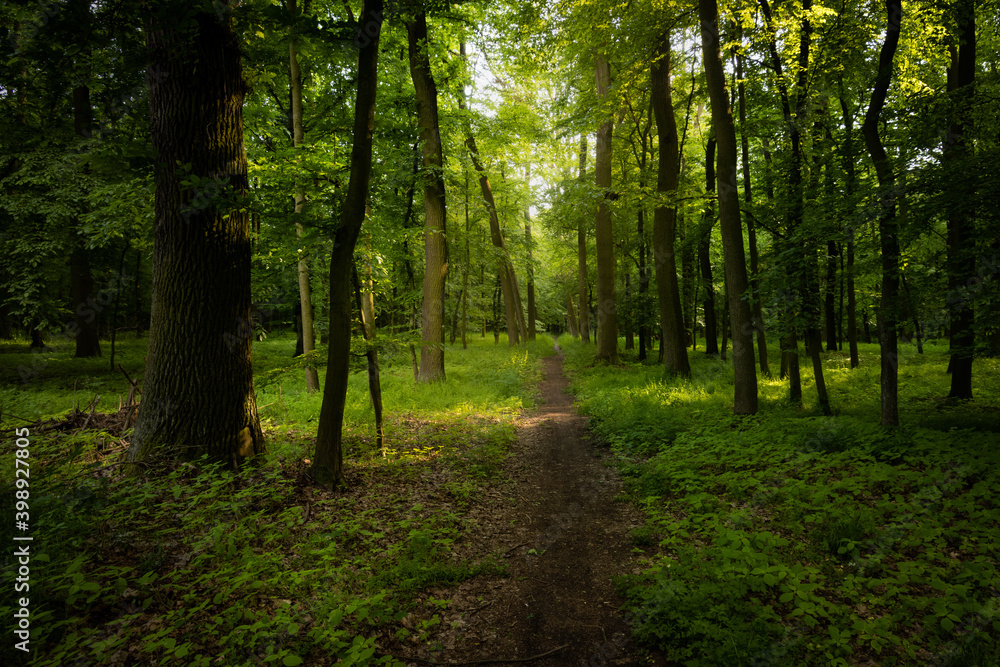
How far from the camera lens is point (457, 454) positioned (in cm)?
738

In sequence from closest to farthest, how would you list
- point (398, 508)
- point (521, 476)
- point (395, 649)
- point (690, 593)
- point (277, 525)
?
point (395, 649) → point (690, 593) → point (277, 525) → point (398, 508) → point (521, 476)

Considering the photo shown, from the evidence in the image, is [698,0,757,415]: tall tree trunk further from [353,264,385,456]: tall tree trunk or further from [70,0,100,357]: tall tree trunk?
[70,0,100,357]: tall tree trunk

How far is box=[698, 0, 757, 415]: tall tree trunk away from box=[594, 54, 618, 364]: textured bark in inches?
267

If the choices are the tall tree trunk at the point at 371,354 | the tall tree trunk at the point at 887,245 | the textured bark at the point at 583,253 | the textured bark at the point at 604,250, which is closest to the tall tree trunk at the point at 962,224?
the tall tree trunk at the point at 887,245

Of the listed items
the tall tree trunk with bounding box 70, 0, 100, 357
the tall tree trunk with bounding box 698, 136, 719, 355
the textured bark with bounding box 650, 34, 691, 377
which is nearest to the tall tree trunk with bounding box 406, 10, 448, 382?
the textured bark with bounding box 650, 34, 691, 377

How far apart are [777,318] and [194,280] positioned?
10.1 metres

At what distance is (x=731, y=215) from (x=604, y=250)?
8.00m

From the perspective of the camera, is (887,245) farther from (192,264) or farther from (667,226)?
(192,264)

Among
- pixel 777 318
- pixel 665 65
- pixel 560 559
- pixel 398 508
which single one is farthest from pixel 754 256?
pixel 398 508

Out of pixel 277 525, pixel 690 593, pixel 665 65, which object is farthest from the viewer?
pixel 665 65

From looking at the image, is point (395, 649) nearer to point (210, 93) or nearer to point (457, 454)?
point (457, 454)

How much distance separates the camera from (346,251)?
5301mm

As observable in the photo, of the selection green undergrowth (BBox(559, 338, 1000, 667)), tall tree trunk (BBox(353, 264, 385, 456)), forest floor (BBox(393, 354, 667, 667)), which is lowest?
forest floor (BBox(393, 354, 667, 667))

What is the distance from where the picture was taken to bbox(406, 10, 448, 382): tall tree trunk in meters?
11.7
